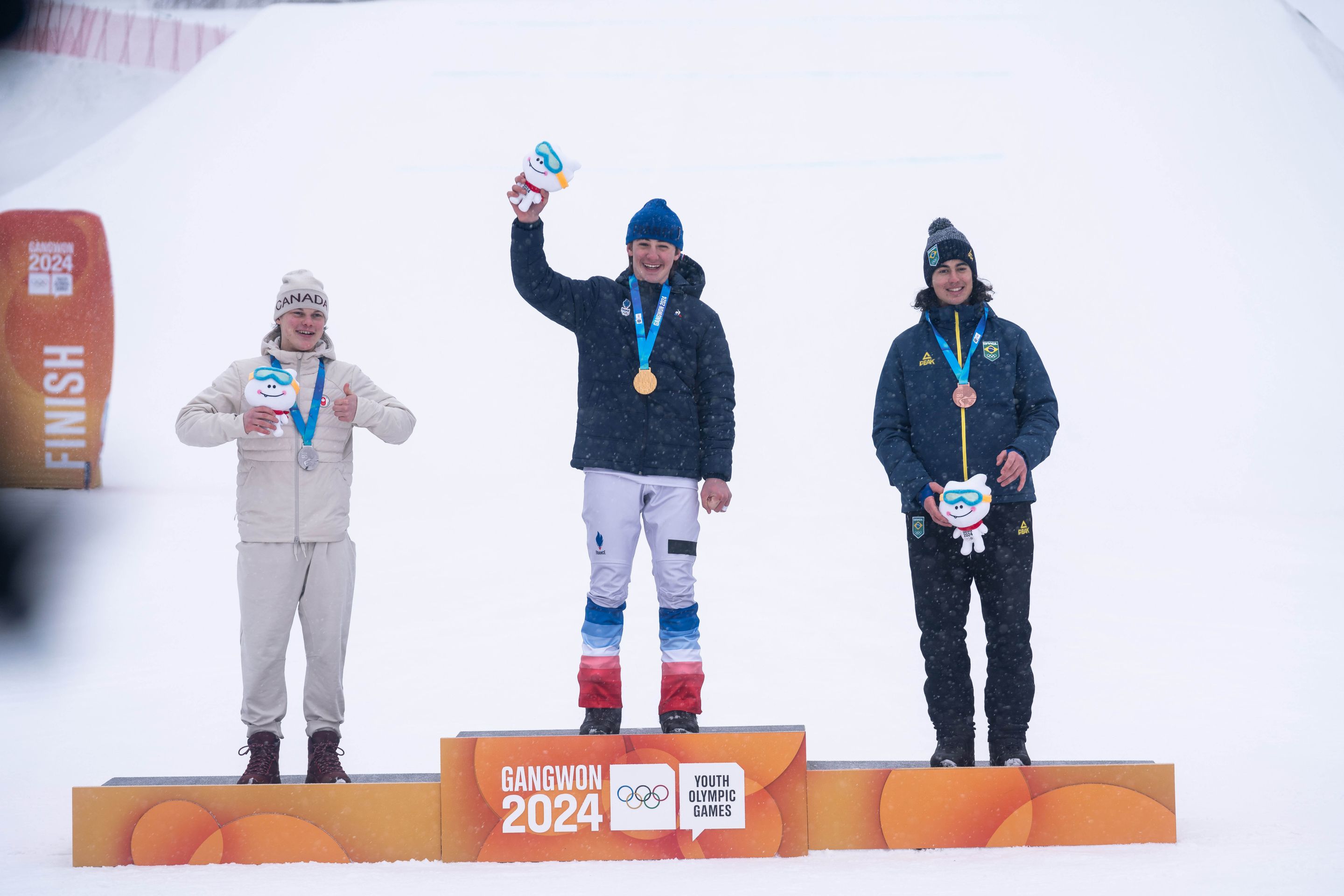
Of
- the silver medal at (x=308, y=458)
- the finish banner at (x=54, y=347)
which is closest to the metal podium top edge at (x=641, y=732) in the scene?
the silver medal at (x=308, y=458)

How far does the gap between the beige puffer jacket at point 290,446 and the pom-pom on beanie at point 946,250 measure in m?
1.51

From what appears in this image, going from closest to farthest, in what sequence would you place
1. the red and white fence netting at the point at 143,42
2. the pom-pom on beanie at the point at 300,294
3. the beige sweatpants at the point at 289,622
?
1. the beige sweatpants at the point at 289,622
2. the pom-pom on beanie at the point at 300,294
3. the red and white fence netting at the point at 143,42

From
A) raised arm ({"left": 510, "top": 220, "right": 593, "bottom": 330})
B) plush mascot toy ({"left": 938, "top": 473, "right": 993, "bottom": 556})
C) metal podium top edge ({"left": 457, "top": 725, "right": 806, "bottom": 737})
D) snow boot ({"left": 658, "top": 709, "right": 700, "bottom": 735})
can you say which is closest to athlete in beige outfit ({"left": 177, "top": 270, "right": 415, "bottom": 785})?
metal podium top edge ({"left": 457, "top": 725, "right": 806, "bottom": 737})

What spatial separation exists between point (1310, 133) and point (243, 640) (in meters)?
16.0

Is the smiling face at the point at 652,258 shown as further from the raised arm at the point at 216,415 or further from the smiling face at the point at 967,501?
the raised arm at the point at 216,415

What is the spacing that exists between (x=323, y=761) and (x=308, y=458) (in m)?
0.79

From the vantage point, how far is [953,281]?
325 centimetres

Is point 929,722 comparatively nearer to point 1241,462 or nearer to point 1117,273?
point 1241,462

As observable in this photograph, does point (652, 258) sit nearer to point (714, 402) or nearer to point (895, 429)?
point (714, 402)

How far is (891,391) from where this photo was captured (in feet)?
10.7

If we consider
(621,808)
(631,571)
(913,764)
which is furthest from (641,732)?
(913,764)

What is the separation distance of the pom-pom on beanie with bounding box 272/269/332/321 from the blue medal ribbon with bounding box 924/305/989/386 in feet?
5.49

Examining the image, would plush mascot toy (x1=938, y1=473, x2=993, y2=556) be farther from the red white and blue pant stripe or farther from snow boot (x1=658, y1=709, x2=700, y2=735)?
snow boot (x1=658, y1=709, x2=700, y2=735)

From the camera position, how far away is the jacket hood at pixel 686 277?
130 inches
